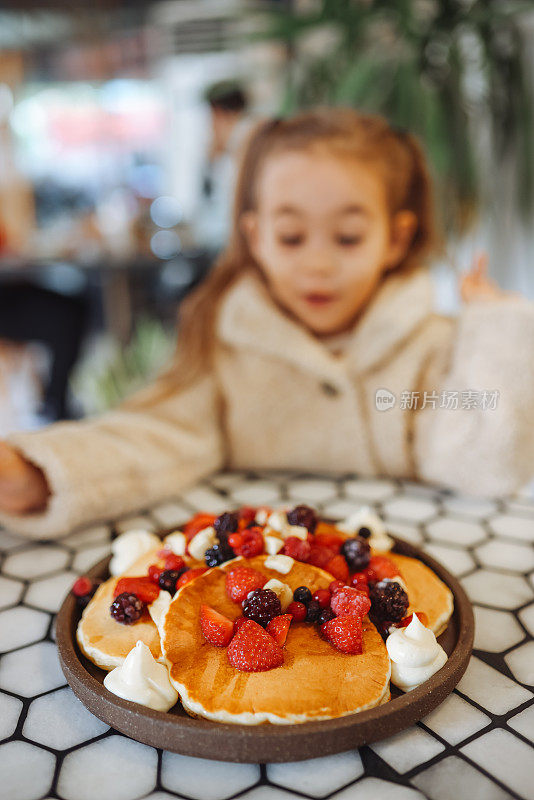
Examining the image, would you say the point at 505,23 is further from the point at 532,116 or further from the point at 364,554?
the point at 364,554

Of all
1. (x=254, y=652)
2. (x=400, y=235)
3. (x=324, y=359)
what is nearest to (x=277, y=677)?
(x=254, y=652)

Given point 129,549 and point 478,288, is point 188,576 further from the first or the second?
point 478,288

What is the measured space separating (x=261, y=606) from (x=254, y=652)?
1.8 inches

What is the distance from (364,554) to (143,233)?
2863mm

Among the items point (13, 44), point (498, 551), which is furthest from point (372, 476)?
point (13, 44)

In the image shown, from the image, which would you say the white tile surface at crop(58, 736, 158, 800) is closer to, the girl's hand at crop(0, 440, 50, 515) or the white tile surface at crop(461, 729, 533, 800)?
the white tile surface at crop(461, 729, 533, 800)

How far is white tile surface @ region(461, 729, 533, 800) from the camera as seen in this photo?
47cm

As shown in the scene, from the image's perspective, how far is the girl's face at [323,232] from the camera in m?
0.98

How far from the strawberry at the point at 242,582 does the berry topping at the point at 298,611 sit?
34mm

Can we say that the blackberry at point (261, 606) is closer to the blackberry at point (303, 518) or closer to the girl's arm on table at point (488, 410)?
the blackberry at point (303, 518)

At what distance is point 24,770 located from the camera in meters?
0.49

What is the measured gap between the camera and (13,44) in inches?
222

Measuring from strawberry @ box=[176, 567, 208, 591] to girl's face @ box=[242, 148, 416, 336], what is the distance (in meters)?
0.52

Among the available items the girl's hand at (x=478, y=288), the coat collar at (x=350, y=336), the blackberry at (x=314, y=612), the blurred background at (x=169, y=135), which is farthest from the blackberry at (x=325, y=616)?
the blurred background at (x=169, y=135)
